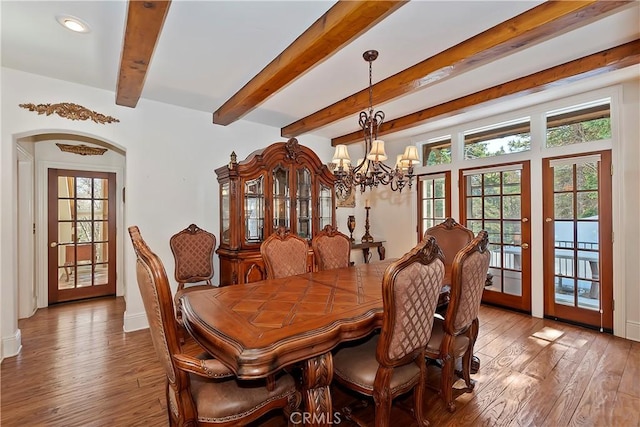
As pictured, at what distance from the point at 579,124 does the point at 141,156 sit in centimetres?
505

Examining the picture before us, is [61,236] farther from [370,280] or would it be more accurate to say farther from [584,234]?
[584,234]

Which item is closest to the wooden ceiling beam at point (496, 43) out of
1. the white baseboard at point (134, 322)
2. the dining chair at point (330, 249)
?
the dining chair at point (330, 249)

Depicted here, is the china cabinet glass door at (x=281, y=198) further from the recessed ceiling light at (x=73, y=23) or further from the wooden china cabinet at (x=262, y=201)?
the recessed ceiling light at (x=73, y=23)

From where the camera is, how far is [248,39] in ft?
7.45

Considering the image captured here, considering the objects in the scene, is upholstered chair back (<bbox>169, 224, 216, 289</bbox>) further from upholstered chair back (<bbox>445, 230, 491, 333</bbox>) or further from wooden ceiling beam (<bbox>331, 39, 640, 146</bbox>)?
wooden ceiling beam (<bbox>331, 39, 640, 146</bbox>)

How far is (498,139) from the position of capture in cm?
416

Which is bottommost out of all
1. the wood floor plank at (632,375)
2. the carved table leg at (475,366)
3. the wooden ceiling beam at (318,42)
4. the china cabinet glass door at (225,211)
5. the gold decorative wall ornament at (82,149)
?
the wood floor plank at (632,375)

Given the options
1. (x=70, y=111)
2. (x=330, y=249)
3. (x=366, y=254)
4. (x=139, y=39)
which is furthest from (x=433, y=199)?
(x=70, y=111)

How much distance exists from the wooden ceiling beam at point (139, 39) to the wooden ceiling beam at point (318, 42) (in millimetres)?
872

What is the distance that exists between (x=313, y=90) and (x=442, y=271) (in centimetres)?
239

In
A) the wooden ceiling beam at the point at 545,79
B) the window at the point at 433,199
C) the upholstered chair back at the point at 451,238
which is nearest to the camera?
the wooden ceiling beam at the point at 545,79

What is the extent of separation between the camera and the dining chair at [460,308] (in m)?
1.82

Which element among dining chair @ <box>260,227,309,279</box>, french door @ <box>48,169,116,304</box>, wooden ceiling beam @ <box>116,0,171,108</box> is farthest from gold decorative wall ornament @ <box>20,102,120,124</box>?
dining chair @ <box>260,227,309,279</box>

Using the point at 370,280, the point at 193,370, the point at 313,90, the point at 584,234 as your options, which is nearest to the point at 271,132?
the point at 313,90
